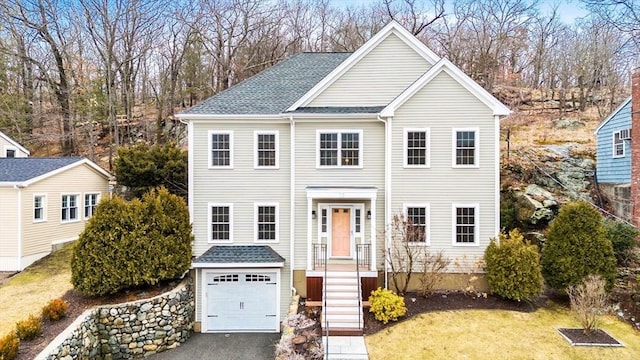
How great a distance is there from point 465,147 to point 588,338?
698cm

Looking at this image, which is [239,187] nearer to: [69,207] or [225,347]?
[225,347]

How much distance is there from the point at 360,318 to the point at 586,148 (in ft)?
56.4

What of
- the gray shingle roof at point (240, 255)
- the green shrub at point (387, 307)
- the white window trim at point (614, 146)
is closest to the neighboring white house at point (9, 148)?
the gray shingle roof at point (240, 255)

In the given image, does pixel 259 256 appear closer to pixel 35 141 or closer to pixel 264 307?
pixel 264 307

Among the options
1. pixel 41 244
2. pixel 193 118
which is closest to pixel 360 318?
pixel 193 118

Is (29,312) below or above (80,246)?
below

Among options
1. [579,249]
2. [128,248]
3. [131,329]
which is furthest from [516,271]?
[128,248]

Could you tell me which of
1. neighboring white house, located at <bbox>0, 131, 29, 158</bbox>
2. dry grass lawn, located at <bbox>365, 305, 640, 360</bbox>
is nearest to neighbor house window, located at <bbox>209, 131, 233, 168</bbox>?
dry grass lawn, located at <bbox>365, 305, 640, 360</bbox>

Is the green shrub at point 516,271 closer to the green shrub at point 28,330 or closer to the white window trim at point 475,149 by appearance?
the white window trim at point 475,149

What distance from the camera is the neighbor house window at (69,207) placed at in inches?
689

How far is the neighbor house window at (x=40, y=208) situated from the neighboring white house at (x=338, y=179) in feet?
26.6

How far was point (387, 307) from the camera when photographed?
1135cm

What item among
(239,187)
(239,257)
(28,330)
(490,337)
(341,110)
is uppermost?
(341,110)

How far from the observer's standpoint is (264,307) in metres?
13.7
